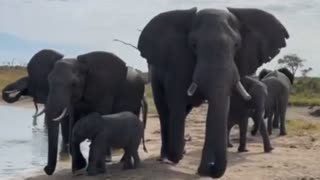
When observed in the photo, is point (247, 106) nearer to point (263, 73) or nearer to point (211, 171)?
point (211, 171)

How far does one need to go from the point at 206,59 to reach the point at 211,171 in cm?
187

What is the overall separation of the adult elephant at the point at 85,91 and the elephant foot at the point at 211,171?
2.65 metres

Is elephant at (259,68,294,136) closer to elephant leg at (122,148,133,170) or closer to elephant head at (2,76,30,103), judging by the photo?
elephant head at (2,76,30,103)

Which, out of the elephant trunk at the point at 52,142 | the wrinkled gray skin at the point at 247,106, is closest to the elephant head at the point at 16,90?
the elephant trunk at the point at 52,142

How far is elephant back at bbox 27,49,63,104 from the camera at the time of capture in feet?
51.4

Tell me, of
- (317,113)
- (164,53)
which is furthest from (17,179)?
(317,113)

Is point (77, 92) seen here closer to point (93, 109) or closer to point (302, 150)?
point (93, 109)

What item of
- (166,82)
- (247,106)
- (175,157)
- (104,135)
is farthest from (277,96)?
(104,135)

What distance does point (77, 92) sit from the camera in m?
14.5

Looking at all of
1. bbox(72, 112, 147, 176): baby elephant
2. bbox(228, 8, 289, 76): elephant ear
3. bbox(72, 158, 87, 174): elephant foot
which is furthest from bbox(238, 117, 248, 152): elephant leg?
bbox(72, 158, 87, 174): elephant foot

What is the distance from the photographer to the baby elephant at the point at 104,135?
13.4 m

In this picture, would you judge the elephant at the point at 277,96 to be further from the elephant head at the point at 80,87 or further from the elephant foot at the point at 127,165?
the elephant foot at the point at 127,165

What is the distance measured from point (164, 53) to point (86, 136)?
2205 mm

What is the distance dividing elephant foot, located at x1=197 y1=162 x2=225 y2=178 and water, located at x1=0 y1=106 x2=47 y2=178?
5035 millimetres
